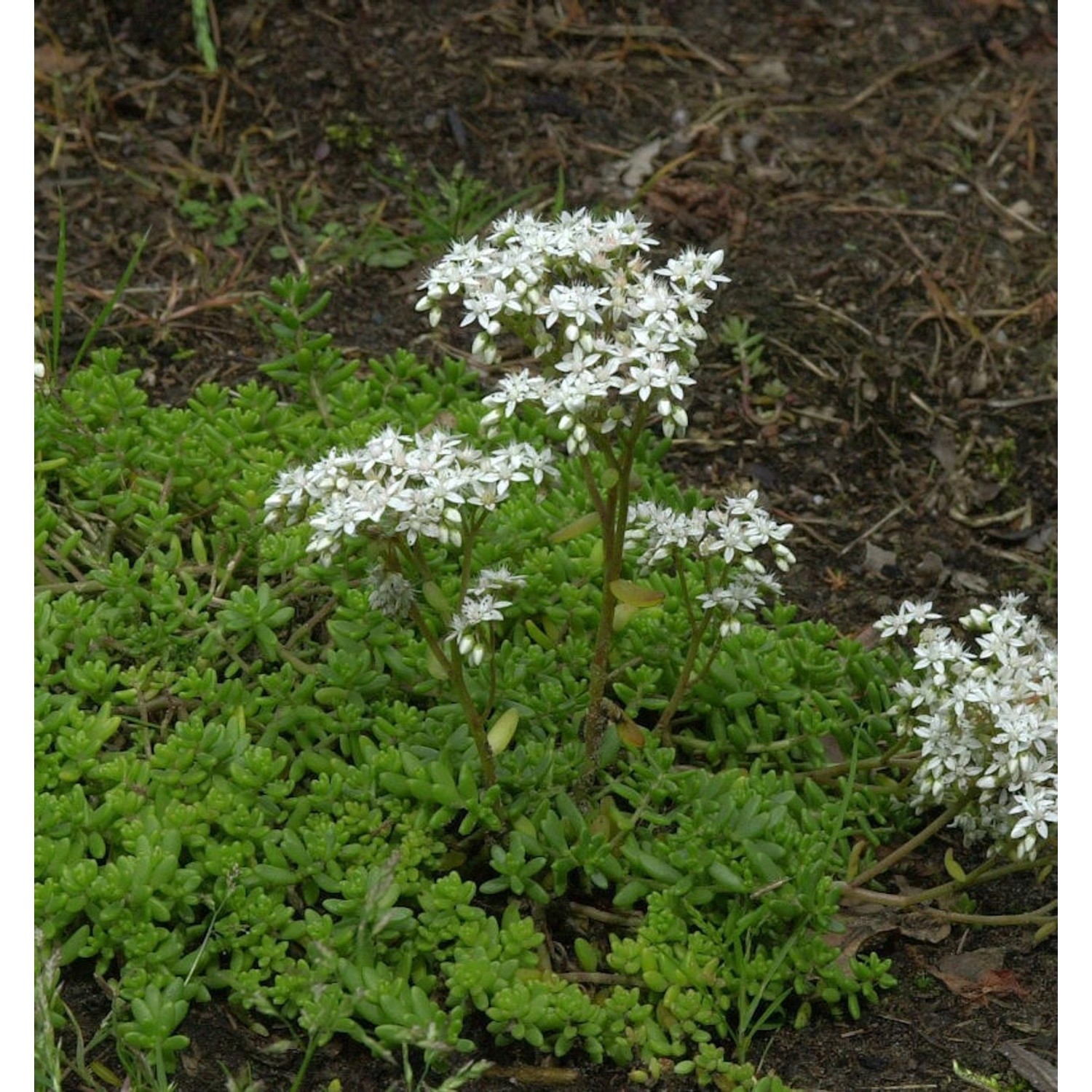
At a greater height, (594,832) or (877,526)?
(594,832)

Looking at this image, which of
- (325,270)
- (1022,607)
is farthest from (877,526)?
(325,270)

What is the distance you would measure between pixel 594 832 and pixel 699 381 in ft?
7.25

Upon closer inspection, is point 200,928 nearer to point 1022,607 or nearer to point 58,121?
point 1022,607

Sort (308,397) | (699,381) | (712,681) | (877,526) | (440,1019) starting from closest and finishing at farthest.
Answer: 1. (440,1019)
2. (712,681)
3. (308,397)
4. (877,526)
5. (699,381)

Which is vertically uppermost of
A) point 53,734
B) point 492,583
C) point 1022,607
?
point 492,583

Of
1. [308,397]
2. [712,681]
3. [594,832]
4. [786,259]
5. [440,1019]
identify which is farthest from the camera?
[786,259]

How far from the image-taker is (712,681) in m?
3.86

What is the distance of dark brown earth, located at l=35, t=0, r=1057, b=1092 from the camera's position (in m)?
5.04

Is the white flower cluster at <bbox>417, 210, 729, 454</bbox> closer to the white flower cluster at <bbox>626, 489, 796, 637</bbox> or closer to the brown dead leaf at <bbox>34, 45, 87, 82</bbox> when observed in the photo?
the white flower cluster at <bbox>626, 489, 796, 637</bbox>

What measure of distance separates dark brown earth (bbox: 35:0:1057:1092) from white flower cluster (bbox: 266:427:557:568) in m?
1.86

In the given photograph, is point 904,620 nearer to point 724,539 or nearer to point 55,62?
point 724,539

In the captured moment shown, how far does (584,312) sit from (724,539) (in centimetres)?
69

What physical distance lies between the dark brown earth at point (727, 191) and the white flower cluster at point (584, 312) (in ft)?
5.98

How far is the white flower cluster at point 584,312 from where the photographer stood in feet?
9.38
